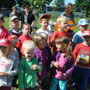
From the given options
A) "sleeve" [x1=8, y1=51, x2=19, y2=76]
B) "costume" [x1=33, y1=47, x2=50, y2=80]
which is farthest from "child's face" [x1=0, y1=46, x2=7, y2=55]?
"costume" [x1=33, y1=47, x2=50, y2=80]

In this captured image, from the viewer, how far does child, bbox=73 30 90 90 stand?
11.3ft

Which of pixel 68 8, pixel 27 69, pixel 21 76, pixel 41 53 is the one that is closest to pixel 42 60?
pixel 41 53

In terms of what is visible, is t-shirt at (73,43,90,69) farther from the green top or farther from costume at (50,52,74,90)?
the green top

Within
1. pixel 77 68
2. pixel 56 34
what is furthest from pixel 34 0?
pixel 77 68

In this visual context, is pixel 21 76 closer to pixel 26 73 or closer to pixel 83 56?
pixel 26 73

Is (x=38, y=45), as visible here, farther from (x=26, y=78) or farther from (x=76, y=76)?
(x=76, y=76)

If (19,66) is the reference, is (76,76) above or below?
below

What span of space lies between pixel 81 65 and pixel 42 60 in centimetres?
90

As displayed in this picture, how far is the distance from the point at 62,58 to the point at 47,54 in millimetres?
323

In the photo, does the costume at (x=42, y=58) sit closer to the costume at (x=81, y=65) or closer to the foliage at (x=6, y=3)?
the costume at (x=81, y=65)

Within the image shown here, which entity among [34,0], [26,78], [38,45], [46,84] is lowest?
[46,84]

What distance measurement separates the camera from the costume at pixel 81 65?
11.4 ft

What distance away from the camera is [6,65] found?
277 centimetres

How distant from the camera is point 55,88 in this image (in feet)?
11.2
